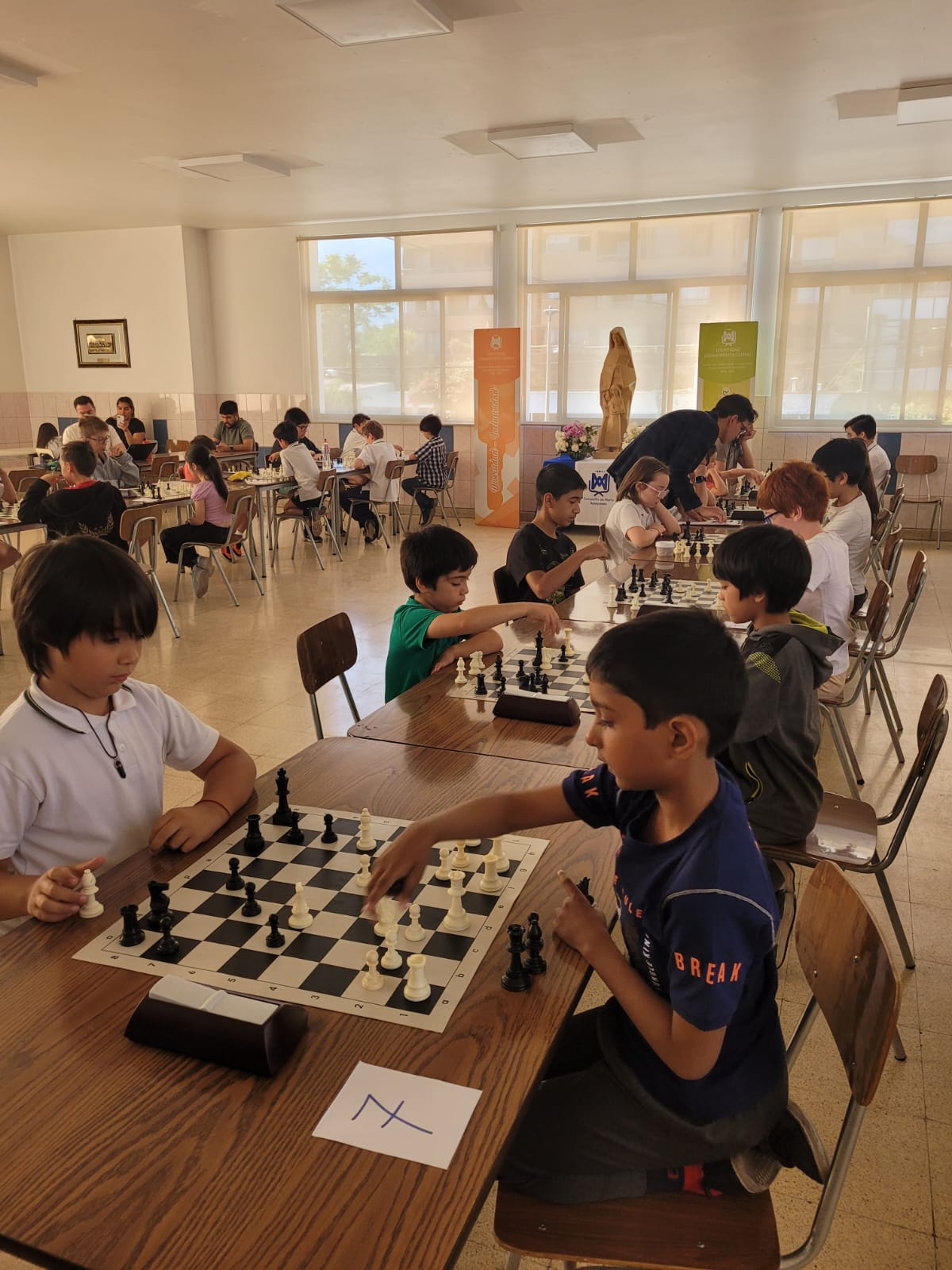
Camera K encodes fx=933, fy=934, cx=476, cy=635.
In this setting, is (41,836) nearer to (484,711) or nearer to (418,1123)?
(418,1123)

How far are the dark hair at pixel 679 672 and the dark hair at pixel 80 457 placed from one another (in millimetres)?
6268

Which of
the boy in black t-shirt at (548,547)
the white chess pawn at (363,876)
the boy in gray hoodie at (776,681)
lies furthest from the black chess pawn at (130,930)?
the boy in black t-shirt at (548,547)

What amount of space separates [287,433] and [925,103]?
5.79 metres

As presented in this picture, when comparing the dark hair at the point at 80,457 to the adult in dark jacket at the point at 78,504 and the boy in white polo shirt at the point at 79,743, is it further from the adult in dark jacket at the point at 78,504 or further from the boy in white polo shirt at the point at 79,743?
the boy in white polo shirt at the point at 79,743

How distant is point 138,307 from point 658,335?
6.67 m

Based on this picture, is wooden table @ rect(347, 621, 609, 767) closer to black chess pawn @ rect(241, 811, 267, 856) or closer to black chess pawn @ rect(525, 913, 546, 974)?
black chess pawn @ rect(241, 811, 267, 856)

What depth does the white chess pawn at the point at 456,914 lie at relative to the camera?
1.38 m

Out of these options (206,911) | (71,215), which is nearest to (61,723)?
(206,911)

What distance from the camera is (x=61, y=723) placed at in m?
1.54

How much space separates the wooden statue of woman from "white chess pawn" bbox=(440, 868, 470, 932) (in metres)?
9.07

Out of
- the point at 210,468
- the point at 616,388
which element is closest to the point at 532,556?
the point at 210,468

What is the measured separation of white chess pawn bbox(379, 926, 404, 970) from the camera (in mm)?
1276

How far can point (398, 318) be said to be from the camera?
1126 centimetres

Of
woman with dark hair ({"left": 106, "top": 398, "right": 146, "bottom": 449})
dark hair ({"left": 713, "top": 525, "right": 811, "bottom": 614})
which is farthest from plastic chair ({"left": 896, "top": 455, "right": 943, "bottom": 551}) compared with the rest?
woman with dark hair ({"left": 106, "top": 398, "right": 146, "bottom": 449})
